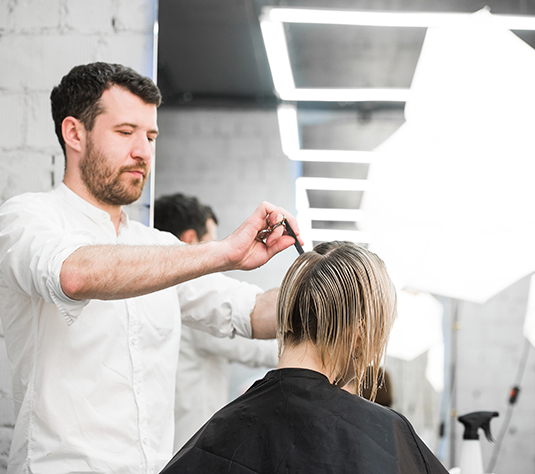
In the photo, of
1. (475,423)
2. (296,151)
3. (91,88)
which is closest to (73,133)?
(91,88)

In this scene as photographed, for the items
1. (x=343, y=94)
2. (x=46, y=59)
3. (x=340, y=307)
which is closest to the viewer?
(x=340, y=307)

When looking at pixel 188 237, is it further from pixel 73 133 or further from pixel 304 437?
pixel 304 437

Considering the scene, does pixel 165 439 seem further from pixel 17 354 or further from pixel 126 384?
pixel 17 354

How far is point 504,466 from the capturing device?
173cm

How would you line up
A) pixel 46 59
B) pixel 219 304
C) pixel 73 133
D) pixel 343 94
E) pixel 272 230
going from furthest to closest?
pixel 343 94
pixel 46 59
pixel 219 304
pixel 73 133
pixel 272 230

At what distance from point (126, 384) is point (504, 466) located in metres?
1.36

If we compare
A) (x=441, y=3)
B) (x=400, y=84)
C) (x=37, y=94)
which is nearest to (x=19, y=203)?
(x=37, y=94)

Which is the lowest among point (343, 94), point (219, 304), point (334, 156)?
point (219, 304)

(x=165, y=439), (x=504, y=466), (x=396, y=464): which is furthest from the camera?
(x=504, y=466)

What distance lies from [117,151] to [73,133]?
149 millimetres

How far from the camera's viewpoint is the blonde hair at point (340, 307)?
114 cm

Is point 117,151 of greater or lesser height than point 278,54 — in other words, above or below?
below

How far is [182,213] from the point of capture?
77.2 inches

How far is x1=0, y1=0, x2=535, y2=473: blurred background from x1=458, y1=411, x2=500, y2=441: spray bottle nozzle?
0.16 ft
